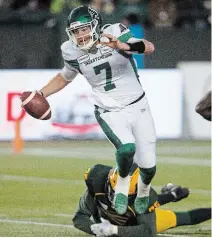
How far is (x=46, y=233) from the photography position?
27.8ft

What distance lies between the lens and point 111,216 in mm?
7941

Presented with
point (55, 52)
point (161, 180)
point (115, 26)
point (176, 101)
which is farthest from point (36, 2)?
point (115, 26)

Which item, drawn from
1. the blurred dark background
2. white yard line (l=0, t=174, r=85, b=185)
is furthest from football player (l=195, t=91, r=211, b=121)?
the blurred dark background

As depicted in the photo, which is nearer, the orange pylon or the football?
the football

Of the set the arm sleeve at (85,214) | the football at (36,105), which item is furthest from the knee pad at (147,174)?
the football at (36,105)

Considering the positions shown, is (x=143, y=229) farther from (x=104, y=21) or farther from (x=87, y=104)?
(x=104, y=21)

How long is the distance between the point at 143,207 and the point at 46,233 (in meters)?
0.90

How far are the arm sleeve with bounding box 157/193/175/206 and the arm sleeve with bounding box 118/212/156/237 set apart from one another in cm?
29

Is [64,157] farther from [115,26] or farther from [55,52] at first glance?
[115,26]

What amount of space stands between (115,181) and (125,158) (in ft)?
0.66

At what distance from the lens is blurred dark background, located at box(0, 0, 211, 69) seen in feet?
61.5

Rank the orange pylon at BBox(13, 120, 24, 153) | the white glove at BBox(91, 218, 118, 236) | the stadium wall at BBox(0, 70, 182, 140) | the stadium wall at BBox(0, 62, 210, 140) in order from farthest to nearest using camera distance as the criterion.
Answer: the stadium wall at BBox(0, 62, 210, 140)
the stadium wall at BBox(0, 70, 182, 140)
the orange pylon at BBox(13, 120, 24, 153)
the white glove at BBox(91, 218, 118, 236)

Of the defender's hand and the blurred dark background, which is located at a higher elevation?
the defender's hand

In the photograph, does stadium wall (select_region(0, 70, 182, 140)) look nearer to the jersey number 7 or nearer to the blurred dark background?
the blurred dark background
